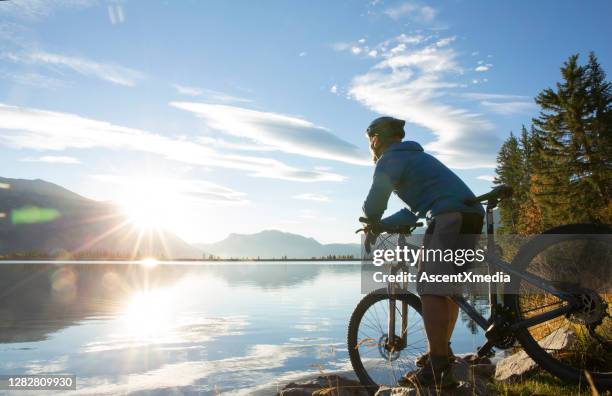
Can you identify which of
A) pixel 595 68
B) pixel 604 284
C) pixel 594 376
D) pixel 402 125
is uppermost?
pixel 595 68

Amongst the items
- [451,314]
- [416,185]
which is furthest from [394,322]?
[416,185]

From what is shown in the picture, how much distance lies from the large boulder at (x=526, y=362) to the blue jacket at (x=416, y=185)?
6.61 feet

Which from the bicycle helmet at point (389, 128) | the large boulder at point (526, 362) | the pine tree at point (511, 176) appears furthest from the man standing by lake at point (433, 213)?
the pine tree at point (511, 176)

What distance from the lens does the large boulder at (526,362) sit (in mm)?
5039

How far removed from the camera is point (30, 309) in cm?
1995

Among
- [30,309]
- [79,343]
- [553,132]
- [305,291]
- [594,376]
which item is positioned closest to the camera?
[594,376]

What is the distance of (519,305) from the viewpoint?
4.17m

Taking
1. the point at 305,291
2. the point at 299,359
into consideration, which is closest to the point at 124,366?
the point at 299,359

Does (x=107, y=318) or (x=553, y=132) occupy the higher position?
(x=553, y=132)

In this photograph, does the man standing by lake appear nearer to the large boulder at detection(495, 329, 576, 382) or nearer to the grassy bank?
the grassy bank

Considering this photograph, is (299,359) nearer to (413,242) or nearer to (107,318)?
(413,242)

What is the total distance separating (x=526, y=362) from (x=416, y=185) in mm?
2515

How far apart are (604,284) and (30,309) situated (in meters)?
21.4

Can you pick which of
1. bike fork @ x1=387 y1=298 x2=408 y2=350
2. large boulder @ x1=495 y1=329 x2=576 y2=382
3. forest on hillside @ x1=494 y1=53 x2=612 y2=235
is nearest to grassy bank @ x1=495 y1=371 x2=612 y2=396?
large boulder @ x1=495 y1=329 x2=576 y2=382
